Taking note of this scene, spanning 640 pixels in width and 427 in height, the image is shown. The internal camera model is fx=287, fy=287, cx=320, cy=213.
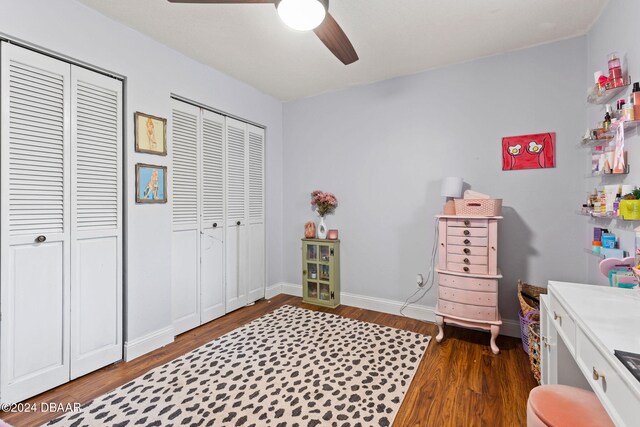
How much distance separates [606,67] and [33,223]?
404 cm

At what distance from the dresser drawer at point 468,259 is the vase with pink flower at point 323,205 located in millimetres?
1535

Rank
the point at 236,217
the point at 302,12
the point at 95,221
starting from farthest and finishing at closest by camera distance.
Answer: the point at 236,217 < the point at 95,221 < the point at 302,12

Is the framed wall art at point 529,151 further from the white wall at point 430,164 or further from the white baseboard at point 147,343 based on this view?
the white baseboard at point 147,343

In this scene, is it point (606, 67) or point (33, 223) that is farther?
point (606, 67)

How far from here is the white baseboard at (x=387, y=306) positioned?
2701 mm

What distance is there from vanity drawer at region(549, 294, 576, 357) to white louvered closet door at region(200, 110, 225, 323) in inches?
113

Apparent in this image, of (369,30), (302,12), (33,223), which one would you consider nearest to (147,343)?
(33,223)

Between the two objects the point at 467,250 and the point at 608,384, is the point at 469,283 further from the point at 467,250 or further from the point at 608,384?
the point at 608,384

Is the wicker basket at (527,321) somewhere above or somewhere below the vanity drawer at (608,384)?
below

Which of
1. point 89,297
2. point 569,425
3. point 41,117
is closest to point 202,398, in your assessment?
point 89,297

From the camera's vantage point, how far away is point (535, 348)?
1966mm

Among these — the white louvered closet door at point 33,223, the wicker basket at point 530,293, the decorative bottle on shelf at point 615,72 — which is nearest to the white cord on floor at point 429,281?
the wicker basket at point 530,293

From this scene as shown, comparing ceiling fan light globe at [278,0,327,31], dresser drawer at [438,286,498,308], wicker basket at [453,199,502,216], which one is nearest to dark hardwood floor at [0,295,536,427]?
dresser drawer at [438,286,498,308]

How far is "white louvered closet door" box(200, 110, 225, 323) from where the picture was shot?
3014 millimetres
